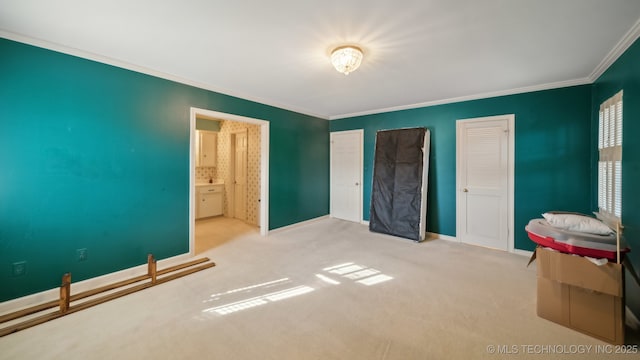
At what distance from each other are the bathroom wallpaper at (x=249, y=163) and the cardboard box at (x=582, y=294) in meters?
4.52

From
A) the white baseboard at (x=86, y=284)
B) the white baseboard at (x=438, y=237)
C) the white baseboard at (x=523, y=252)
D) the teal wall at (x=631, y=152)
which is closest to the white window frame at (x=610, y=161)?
the teal wall at (x=631, y=152)

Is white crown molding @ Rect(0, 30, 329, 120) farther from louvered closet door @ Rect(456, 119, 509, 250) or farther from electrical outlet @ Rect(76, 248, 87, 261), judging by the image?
louvered closet door @ Rect(456, 119, 509, 250)

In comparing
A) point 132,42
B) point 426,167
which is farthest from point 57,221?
point 426,167

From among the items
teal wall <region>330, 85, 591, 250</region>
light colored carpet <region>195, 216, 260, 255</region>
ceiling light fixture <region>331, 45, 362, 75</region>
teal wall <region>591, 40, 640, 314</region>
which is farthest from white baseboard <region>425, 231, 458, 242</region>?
ceiling light fixture <region>331, 45, 362, 75</region>

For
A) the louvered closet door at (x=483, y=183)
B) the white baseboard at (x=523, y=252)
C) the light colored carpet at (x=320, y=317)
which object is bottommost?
the light colored carpet at (x=320, y=317)

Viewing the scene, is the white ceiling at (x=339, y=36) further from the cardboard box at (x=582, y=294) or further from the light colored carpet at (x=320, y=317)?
the light colored carpet at (x=320, y=317)

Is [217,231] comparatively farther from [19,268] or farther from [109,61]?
[109,61]

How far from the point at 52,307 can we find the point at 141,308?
820 millimetres

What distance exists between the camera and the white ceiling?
1.78 meters

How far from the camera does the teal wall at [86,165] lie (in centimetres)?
218

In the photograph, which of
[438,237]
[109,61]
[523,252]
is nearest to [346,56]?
[109,61]

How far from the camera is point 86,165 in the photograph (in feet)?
8.34

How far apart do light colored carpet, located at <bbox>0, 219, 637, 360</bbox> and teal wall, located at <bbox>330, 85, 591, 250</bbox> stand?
1.05m

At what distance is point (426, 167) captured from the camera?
430 centimetres
